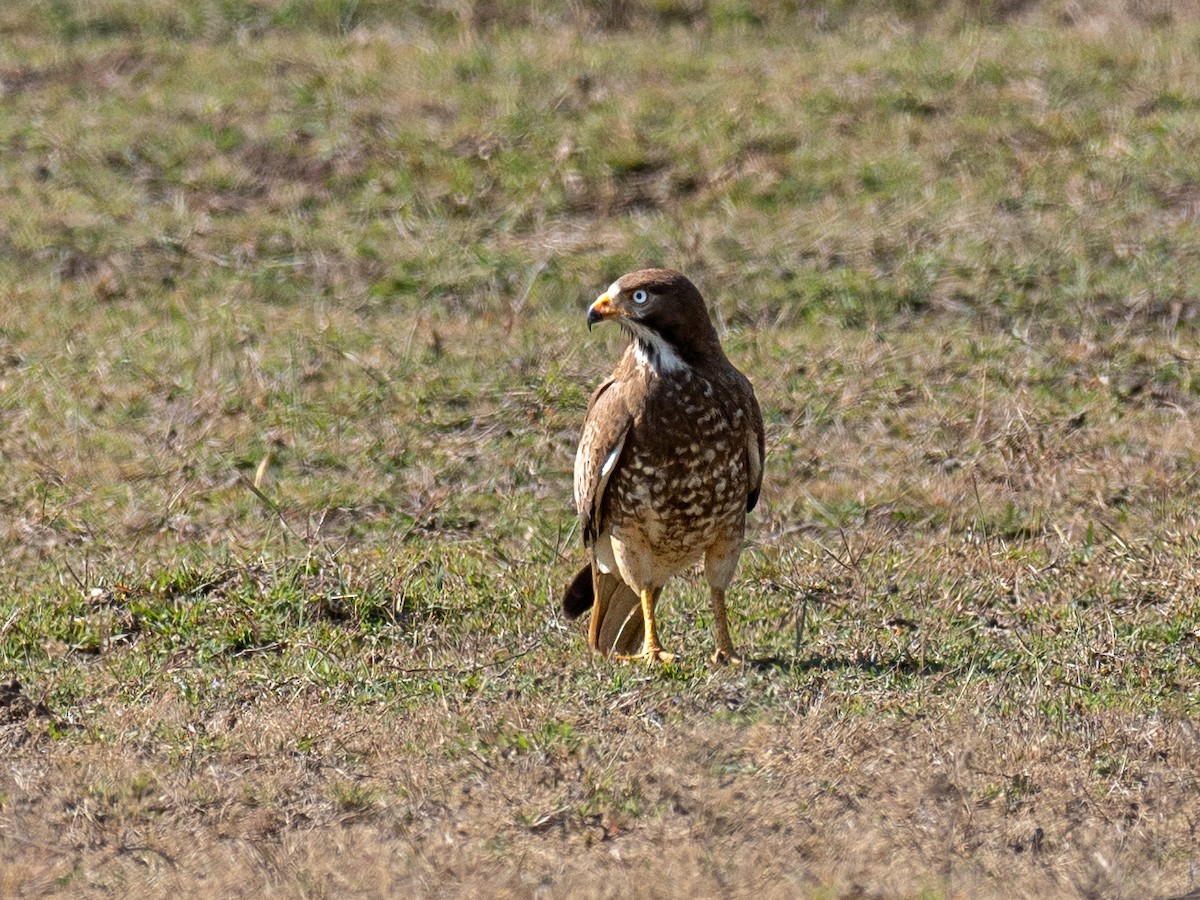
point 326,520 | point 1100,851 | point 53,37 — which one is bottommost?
point 326,520

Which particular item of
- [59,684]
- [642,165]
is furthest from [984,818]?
[642,165]

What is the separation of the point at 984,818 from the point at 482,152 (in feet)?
26.3

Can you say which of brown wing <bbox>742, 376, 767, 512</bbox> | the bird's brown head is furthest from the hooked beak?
brown wing <bbox>742, 376, 767, 512</bbox>

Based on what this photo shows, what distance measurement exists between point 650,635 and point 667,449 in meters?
0.80

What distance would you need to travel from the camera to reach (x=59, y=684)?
691 centimetres

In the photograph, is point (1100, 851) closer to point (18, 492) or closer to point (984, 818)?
point (984, 818)

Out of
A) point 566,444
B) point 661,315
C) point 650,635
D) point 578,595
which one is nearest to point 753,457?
point 661,315

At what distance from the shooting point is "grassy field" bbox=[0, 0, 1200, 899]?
214 inches

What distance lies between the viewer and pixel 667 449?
22.5 feet

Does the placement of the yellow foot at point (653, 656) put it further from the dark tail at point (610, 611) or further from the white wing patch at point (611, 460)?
the white wing patch at point (611, 460)

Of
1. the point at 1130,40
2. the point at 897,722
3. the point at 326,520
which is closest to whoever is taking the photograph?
the point at 897,722

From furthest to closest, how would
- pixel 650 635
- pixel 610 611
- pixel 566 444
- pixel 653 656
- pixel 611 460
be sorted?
pixel 566 444 < pixel 610 611 < pixel 650 635 < pixel 653 656 < pixel 611 460

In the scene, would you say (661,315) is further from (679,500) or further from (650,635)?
(650,635)

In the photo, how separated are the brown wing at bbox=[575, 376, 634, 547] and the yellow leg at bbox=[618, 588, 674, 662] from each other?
1.04 feet
